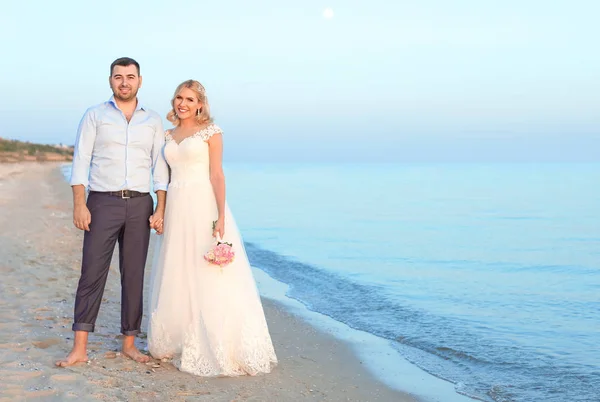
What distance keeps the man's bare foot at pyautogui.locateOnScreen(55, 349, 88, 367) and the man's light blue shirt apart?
4.24ft

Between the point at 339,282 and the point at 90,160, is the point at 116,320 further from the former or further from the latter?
the point at 339,282

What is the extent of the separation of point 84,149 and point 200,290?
1.41 metres

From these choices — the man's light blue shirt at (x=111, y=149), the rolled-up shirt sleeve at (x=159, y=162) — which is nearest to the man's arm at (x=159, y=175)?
the rolled-up shirt sleeve at (x=159, y=162)

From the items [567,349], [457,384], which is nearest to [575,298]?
[567,349]

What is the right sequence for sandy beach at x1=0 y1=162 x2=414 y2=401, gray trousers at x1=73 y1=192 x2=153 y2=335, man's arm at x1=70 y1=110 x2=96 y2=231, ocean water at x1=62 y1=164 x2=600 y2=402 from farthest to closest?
ocean water at x1=62 y1=164 x2=600 y2=402, gray trousers at x1=73 y1=192 x2=153 y2=335, man's arm at x1=70 y1=110 x2=96 y2=231, sandy beach at x1=0 y1=162 x2=414 y2=401

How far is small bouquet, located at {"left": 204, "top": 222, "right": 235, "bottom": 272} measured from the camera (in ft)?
17.1

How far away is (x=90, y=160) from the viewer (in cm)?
511

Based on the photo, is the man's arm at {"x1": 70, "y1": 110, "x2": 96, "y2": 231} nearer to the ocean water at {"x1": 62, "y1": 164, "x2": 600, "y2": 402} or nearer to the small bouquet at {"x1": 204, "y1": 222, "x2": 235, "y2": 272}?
the small bouquet at {"x1": 204, "y1": 222, "x2": 235, "y2": 272}

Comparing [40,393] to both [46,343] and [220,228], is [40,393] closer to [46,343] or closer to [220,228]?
[46,343]

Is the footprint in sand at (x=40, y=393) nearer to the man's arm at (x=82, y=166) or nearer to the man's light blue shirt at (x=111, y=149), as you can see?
the man's arm at (x=82, y=166)

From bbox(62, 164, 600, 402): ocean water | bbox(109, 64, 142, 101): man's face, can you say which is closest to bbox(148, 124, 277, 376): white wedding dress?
bbox(109, 64, 142, 101): man's face

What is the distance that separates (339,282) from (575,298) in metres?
4.07

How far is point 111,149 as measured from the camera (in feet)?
16.7

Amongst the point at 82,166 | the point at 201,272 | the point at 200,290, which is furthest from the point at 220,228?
the point at 82,166
